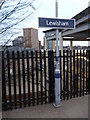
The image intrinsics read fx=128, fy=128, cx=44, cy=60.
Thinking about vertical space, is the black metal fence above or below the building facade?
below

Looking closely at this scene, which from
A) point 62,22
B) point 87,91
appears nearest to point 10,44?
point 62,22

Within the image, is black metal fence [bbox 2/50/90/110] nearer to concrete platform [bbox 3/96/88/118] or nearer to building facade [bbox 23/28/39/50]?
concrete platform [bbox 3/96/88/118]

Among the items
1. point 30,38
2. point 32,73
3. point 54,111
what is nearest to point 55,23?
point 30,38

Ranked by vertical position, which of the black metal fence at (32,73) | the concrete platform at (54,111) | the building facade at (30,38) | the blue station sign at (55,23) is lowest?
the concrete platform at (54,111)

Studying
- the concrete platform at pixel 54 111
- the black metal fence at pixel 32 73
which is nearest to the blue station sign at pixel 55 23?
the black metal fence at pixel 32 73

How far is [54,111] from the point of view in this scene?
371 cm

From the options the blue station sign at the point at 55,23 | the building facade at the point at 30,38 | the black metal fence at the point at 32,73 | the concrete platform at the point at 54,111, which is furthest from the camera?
the building facade at the point at 30,38

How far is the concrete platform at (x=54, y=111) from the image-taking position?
3.48 m

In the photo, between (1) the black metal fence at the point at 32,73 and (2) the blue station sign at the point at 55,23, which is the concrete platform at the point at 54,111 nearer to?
(1) the black metal fence at the point at 32,73

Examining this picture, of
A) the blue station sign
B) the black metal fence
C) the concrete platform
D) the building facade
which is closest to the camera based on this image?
the concrete platform

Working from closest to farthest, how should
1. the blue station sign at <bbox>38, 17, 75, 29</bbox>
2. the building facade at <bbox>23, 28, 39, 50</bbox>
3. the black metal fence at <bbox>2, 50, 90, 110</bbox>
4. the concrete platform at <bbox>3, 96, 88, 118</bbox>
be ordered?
the concrete platform at <bbox>3, 96, 88, 118</bbox>
the blue station sign at <bbox>38, 17, 75, 29</bbox>
the black metal fence at <bbox>2, 50, 90, 110</bbox>
the building facade at <bbox>23, 28, 39, 50</bbox>

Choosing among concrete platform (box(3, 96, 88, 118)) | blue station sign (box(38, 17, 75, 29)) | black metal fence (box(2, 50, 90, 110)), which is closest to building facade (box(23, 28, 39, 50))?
black metal fence (box(2, 50, 90, 110))

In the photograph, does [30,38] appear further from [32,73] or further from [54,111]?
[54,111]

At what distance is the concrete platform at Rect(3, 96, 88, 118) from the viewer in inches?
137
